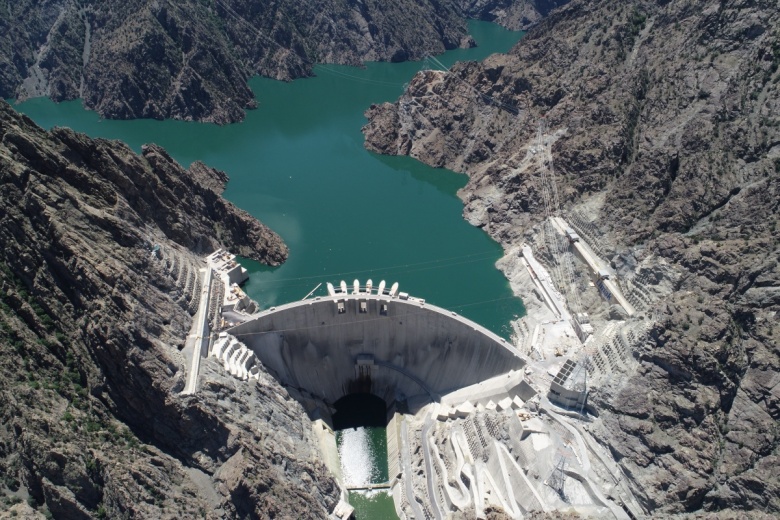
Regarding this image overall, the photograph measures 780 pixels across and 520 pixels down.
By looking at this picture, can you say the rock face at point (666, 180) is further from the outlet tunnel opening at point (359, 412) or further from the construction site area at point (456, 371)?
the outlet tunnel opening at point (359, 412)

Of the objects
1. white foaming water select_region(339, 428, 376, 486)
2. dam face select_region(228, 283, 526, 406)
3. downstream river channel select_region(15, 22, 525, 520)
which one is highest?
Result: downstream river channel select_region(15, 22, 525, 520)

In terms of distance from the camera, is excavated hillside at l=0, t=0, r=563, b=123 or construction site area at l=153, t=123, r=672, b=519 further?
excavated hillside at l=0, t=0, r=563, b=123

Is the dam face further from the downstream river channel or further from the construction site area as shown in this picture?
the downstream river channel

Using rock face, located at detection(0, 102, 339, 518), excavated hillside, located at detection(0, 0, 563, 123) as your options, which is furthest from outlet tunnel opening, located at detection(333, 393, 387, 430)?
excavated hillside, located at detection(0, 0, 563, 123)

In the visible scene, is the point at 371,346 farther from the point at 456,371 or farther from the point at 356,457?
the point at 356,457

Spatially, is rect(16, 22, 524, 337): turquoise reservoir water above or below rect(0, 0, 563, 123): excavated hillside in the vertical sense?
below

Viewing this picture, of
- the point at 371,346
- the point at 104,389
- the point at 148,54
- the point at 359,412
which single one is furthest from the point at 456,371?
the point at 148,54

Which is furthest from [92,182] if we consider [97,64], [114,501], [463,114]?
[97,64]
